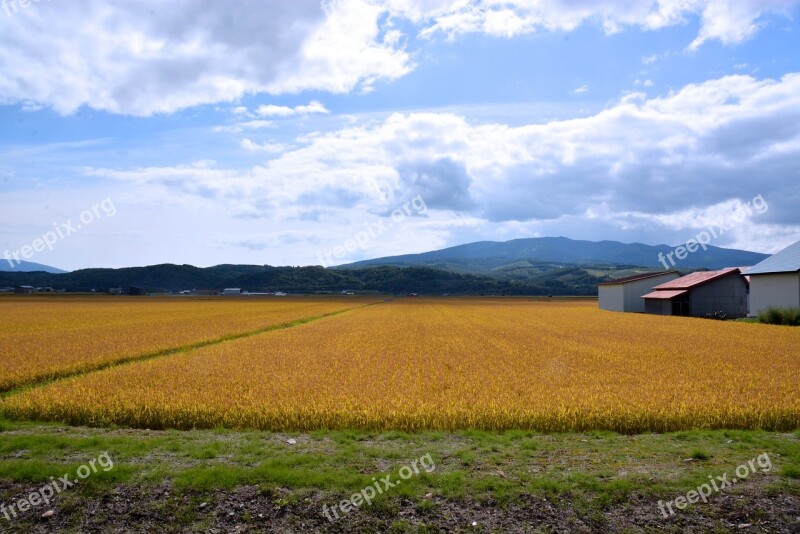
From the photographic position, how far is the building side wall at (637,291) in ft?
211

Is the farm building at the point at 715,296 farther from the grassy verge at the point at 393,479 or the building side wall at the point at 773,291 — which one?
the grassy verge at the point at 393,479

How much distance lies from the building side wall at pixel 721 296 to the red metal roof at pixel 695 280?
540 millimetres

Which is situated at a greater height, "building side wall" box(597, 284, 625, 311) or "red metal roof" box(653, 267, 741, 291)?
"red metal roof" box(653, 267, 741, 291)

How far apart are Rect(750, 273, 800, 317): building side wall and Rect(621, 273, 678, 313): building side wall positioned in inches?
672

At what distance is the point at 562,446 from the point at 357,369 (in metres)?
9.09

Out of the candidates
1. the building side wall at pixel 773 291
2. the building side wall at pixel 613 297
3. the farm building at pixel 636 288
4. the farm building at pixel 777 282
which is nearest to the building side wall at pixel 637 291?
the farm building at pixel 636 288

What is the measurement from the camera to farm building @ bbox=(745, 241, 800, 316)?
4200 centimetres

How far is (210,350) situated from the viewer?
23969mm

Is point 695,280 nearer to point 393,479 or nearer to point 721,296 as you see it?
point 721,296

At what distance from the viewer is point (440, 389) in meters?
14.8

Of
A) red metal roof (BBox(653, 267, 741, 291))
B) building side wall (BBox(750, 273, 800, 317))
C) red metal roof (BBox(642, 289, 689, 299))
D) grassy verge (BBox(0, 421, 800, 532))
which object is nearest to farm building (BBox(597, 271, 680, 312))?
red metal roof (BBox(653, 267, 741, 291))

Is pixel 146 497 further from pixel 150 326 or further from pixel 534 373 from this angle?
pixel 150 326

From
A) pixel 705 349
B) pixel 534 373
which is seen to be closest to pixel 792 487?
pixel 534 373

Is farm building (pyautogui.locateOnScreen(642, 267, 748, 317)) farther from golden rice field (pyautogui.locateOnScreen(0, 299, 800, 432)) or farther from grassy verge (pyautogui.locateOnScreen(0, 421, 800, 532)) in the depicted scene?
grassy verge (pyautogui.locateOnScreen(0, 421, 800, 532))
